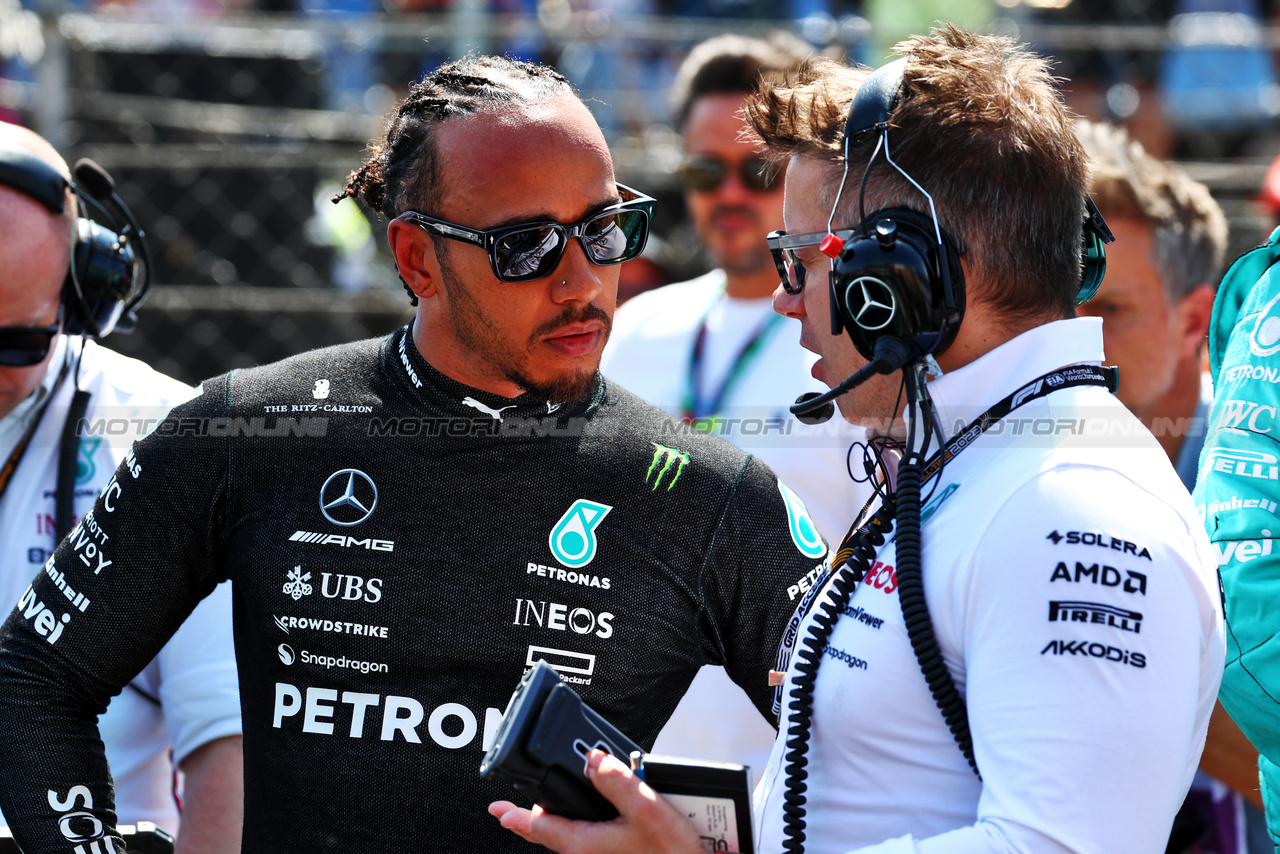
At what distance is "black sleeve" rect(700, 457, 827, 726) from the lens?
1879 millimetres

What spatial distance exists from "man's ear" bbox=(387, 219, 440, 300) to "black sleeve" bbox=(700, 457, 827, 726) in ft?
2.05

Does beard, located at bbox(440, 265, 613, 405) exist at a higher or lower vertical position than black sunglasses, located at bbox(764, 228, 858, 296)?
lower

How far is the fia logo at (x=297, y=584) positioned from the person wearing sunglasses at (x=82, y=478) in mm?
519

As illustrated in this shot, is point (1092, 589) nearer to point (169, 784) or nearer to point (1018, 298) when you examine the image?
point (1018, 298)

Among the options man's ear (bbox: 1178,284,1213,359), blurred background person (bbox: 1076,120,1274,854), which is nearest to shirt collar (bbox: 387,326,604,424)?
blurred background person (bbox: 1076,120,1274,854)

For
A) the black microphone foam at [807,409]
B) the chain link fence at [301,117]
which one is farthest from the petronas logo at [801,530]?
the chain link fence at [301,117]

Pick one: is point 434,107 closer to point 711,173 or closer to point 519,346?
point 519,346

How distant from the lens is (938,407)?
1.46 meters

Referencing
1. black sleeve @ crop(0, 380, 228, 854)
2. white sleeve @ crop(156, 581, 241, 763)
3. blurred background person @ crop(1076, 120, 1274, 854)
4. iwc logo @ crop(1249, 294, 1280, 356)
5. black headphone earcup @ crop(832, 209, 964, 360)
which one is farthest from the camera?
blurred background person @ crop(1076, 120, 1274, 854)

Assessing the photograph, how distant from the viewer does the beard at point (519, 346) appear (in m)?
1.95

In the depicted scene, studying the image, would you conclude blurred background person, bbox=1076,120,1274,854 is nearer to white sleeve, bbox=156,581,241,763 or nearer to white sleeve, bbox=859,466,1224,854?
white sleeve, bbox=859,466,1224,854

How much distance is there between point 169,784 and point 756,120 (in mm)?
1828

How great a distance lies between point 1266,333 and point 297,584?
1.49 metres

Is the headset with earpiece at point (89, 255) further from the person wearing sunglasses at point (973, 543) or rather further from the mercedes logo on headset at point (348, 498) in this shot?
the person wearing sunglasses at point (973, 543)
